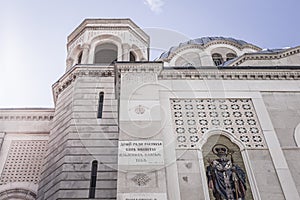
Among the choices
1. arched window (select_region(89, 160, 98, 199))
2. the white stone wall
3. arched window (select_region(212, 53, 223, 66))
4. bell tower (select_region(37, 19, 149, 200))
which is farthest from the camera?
arched window (select_region(212, 53, 223, 66))

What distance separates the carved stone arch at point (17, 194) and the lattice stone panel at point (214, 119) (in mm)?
6095

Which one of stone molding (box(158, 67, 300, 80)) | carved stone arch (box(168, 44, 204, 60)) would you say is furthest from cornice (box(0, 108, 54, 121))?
carved stone arch (box(168, 44, 204, 60))

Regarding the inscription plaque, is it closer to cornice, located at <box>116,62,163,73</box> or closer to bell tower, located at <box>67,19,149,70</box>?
cornice, located at <box>116,62,163,73</box>

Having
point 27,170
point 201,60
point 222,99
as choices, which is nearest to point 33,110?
point 27,170

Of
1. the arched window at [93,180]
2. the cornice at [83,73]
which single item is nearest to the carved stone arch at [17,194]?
the arched window at [93,180]

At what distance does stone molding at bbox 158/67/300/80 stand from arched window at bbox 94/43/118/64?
24.1ft

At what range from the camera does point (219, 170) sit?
711cm

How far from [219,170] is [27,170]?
24.2 ft

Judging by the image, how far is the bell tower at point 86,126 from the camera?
9547mm

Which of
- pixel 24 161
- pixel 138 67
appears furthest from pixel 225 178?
pixel 24 161

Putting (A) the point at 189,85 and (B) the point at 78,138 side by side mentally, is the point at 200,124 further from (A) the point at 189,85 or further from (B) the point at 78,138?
(B) the point at 78,138

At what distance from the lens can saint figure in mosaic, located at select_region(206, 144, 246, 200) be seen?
673 cm

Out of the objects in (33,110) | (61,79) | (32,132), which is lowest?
(32,132)

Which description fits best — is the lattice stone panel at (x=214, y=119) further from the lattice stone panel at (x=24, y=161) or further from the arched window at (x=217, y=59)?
the arched window at (x=217, y=59)
